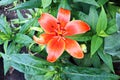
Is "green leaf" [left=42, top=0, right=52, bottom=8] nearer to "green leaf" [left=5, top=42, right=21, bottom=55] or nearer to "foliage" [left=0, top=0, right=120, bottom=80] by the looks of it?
"foliage" [left=0, top=0, right=120, bottom=80]

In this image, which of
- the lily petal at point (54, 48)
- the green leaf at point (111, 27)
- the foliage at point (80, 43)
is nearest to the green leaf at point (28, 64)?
the foliage at point (80, 43)

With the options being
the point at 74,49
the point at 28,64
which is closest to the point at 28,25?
the point at 28,64

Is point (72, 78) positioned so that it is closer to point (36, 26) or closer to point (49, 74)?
point (49, 74)

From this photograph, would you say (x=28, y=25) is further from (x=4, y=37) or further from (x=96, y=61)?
(x=96, y=61)

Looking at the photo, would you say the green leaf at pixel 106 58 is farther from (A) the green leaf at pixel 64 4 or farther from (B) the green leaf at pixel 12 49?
(B) the green leaf at pixel 12 49

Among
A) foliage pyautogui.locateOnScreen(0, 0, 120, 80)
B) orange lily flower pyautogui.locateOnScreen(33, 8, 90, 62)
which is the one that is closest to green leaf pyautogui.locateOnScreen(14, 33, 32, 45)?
foliage pyautogui.locateOnScreen(0, 0, 120, 80)

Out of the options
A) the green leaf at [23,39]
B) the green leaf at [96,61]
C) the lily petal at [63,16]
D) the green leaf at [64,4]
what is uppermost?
the green leaf at [64,4]
